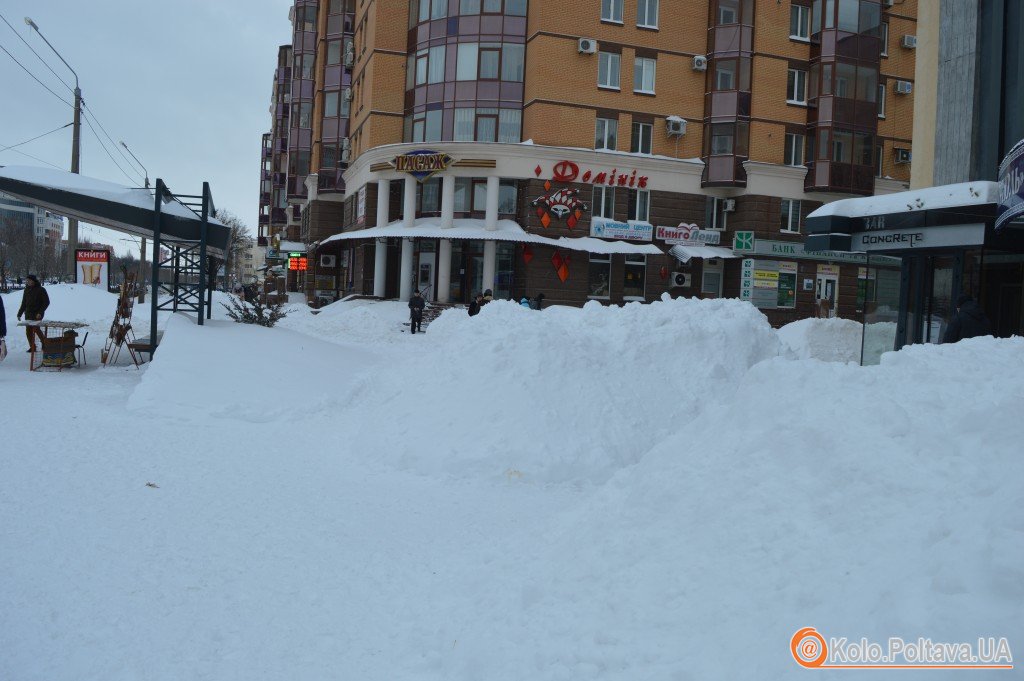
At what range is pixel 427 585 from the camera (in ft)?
16.8

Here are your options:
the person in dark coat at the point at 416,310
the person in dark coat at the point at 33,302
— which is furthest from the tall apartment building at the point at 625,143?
the person in dark coat at the point at 33,302

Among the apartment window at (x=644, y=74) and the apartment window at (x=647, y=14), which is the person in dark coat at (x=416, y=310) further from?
the apartment window at (x=647, y=14)

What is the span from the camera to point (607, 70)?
32.9 metres

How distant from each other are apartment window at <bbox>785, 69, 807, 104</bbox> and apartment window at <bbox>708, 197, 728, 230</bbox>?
5.56 m

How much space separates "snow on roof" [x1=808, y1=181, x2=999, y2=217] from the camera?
38.6 ft

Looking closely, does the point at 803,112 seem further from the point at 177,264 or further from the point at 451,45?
the point at 177,264

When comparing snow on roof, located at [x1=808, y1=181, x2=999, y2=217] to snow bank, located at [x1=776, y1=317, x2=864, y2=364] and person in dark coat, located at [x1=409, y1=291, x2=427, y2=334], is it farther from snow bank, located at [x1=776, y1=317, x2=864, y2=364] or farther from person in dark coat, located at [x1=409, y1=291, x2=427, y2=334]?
person in dark coat, located at [x1=409, y1=291, x2=427, y2=334]

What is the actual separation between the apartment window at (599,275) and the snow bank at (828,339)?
→ 1310 centimetres

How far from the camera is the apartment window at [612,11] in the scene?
32.8 meters

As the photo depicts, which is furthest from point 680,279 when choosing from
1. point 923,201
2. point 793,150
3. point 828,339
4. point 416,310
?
point 923,201

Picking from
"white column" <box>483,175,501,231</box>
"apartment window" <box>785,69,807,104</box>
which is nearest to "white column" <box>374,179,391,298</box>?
"white column" <box>483,175,501,231</box>

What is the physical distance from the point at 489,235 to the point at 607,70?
926 centimetres

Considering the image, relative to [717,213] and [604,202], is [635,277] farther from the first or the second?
[717,213]

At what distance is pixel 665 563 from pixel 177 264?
1527 cm
